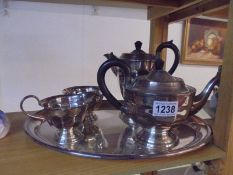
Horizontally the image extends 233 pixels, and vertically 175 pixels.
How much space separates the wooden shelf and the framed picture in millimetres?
1513

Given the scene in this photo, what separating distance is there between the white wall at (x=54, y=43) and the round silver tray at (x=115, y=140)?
939 mm

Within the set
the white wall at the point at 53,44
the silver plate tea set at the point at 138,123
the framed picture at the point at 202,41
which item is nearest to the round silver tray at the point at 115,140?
the silver plate tea set at the point at 138,123

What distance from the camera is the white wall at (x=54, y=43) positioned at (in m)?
1.38

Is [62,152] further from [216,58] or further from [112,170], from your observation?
[216,58]

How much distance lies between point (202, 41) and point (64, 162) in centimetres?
179

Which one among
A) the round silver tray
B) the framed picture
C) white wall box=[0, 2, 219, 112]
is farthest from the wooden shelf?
the framed picture

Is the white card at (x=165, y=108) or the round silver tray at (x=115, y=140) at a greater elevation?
the white card at (x=165, y=108)

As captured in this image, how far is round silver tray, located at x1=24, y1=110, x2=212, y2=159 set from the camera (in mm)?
403

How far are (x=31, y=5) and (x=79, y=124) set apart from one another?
114 centimetres

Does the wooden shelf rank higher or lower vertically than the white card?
lower

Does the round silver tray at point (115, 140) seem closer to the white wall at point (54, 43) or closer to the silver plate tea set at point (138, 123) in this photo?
the silver plate tea set at point (138, 123)

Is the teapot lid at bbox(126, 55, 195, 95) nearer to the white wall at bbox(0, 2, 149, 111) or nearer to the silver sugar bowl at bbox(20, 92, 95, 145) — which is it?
the silver sugar bowl at bbox(20, 92, 95, 145)

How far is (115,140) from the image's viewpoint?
1.57 ft

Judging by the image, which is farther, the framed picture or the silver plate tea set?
the framed picture
